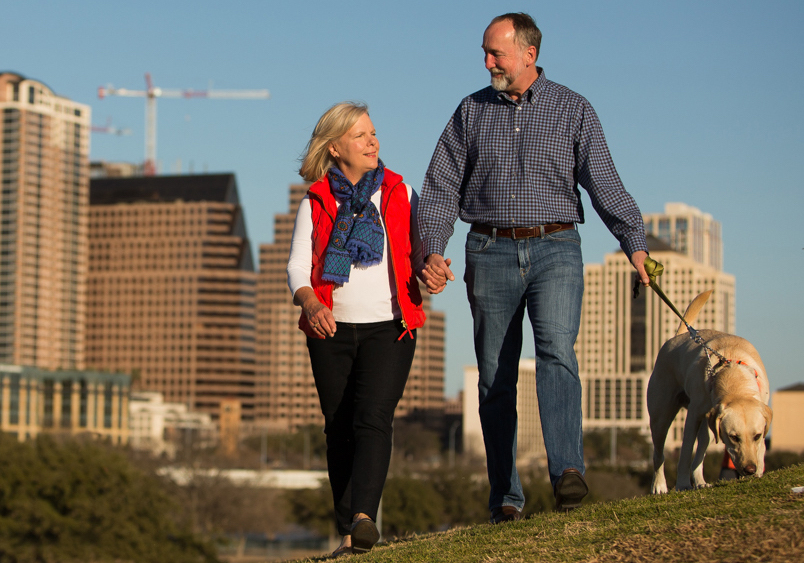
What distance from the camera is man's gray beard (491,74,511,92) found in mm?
6418

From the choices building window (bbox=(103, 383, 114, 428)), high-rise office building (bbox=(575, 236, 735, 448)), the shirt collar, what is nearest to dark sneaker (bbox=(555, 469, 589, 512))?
the shirt collar

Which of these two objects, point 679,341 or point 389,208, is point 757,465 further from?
point 389,208

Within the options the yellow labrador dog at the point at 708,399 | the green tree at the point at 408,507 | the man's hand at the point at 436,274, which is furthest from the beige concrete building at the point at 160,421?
the man's hand at the point at 436,274

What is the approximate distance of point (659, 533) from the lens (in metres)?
4.83

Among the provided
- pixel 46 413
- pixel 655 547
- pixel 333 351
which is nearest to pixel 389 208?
pixel 333 351

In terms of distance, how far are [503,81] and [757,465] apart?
2.60 m

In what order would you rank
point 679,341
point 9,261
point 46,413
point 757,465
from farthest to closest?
1. point 9,261
2. point 46,413
3. point 679,341
4. point 757,465

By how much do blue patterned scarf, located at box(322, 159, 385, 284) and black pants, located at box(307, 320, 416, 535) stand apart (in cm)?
36

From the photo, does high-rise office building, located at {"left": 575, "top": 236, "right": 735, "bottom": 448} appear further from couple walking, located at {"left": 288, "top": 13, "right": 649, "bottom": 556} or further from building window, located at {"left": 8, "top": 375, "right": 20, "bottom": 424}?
couple walking, located at {"left": 288, "top": 13, "right": 649, "bottom": 556}

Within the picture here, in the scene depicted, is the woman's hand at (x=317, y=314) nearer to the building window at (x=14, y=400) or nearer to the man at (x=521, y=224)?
the man at (x=521, y=224)

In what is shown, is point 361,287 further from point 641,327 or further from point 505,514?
point 641,327

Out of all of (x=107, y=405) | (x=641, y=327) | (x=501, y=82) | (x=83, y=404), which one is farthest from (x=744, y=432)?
(x=641, y=327)

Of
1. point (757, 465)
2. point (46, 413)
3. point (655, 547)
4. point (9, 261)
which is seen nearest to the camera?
point (655, 547)

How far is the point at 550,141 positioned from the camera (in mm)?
6383
